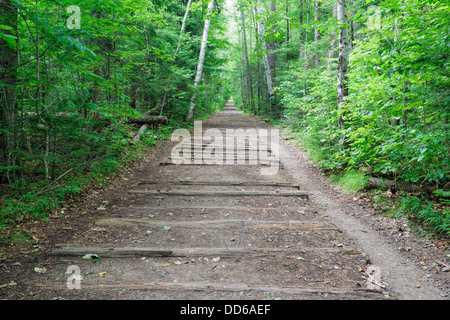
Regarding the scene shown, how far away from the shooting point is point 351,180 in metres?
6.48

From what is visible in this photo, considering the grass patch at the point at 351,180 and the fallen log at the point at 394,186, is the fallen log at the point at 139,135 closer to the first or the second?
the grass patch at the point at 351,180

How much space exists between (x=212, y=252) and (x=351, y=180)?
15.2 feet

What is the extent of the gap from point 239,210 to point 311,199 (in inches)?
81.7

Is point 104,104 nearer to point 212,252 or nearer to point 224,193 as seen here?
point 224,193

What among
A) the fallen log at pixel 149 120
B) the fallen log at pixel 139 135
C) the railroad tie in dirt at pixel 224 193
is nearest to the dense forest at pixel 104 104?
the railroad tie in dirt at pixel 224 193

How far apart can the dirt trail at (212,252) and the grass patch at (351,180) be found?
0.41 metres

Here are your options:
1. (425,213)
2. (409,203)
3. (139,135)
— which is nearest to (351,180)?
(409,203)

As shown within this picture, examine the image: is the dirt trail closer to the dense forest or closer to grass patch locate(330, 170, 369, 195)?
grass patch locate(330, 170, 369, 195)

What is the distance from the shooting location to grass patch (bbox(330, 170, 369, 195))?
20.3 feet

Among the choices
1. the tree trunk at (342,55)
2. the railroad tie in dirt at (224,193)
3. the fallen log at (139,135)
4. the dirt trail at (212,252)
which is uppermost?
the tree trunk at (342,55)

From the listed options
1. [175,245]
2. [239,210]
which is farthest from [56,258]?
[239,210]

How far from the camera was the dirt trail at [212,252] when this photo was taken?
9.00 ft

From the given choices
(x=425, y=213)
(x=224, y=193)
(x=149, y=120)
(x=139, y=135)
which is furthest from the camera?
(x=149, y=120)

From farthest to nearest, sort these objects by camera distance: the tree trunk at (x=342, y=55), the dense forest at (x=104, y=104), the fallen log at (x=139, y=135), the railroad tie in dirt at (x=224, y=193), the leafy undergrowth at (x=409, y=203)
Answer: the fallen log at (x=139, y=135) → the tree trunk at (x=342, y=55) → the railroad tie in dirt at (x=224, y=193) → the leafy undergrowth at (x=409, y=203) → the dense forest at (x=104, y=104)
